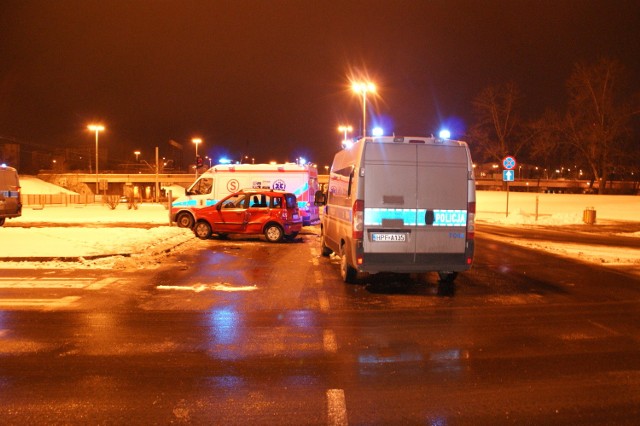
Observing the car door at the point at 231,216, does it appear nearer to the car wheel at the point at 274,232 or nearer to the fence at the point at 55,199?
the car wheel at the point at 274,232

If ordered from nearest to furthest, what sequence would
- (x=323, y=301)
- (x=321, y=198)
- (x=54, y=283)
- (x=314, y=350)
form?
(x=314, y=350) < (x=323, y=301) < (x=54, y=283) < (x=321, y=198)

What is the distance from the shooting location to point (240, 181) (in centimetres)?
2419

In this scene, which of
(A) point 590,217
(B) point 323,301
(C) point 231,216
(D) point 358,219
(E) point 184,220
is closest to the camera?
(B) point 323,301

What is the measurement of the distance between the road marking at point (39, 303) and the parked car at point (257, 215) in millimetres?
9642

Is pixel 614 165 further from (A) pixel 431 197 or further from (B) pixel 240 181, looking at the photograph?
(A) pixel 431 197

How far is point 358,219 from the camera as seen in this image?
9609 mm

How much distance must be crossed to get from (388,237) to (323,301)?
1.56m

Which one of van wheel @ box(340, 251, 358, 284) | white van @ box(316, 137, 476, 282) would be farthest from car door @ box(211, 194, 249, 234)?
white van @ box(316, 137, 476, 282)

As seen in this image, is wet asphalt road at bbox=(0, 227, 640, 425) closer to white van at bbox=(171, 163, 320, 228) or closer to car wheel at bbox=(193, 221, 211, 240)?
car wheel at bbox=(193, 221, 211, 240)

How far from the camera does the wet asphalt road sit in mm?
4789

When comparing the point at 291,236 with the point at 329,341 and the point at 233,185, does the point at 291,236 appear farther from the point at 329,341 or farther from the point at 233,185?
Result: the point at 329,341

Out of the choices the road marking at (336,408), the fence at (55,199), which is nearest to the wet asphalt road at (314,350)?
the road marking at (336,408)

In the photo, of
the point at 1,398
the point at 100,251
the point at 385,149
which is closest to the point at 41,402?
the point at 1,398

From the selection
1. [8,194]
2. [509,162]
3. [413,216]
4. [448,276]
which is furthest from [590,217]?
[8,194]
